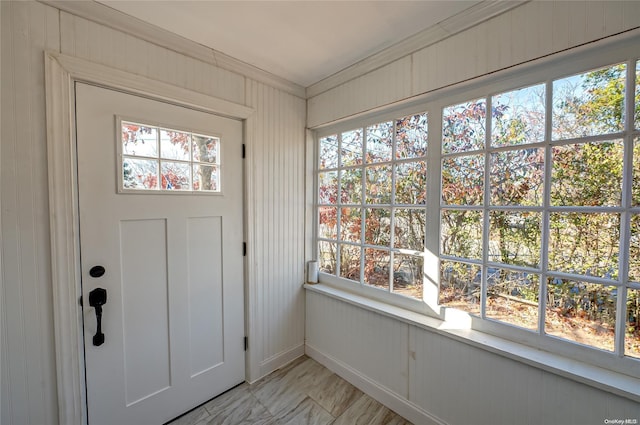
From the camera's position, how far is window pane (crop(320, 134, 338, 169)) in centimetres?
227

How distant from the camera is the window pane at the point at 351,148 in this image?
209 cm

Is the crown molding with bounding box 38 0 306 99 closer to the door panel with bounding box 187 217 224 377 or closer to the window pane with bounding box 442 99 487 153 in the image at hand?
the door panel with bounding box 187 217 224 377

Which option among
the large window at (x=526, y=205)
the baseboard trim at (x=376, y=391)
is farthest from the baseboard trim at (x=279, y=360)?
the large window at (x=526, y=205)

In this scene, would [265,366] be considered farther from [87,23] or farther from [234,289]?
[87,23]

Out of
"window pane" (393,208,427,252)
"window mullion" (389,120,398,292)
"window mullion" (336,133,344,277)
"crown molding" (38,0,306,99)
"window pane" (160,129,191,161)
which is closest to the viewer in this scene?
"crown molding" (38,0,306,99)

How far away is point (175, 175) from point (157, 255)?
1.71 feet

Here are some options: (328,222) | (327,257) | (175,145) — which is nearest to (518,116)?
(328,222)

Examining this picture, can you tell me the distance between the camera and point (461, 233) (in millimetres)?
1557

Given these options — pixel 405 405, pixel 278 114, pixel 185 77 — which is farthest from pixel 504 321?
pixel 185 77

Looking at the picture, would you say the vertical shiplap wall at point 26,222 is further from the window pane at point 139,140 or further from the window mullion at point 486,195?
the window mullion at point 486,195

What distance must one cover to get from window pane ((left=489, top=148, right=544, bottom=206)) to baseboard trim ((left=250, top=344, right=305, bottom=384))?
200cm

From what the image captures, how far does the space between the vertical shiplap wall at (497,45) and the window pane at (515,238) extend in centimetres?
78

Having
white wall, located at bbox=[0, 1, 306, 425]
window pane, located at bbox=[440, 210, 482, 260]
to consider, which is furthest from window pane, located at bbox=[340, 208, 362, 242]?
white wall, located at bbox=[0, 1, 306, 425]

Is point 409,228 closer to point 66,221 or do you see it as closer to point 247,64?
point 247,64
